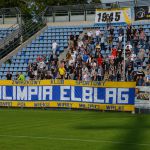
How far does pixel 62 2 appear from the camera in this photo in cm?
7000

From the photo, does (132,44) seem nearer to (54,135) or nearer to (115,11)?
(115,11)

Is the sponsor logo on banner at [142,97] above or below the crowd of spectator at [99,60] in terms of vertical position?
below

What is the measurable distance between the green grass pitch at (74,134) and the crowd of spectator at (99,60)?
9137 millimetres

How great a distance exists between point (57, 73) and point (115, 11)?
19.8 ft

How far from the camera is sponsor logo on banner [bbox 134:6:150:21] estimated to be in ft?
117

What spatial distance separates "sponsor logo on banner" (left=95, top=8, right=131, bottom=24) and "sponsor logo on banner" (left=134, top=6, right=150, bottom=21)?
165 centimetres

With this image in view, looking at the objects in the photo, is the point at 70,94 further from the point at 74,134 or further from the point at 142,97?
the point at 74,134

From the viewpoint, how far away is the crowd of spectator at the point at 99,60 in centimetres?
3053

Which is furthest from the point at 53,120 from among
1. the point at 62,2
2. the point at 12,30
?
the point at 62,2

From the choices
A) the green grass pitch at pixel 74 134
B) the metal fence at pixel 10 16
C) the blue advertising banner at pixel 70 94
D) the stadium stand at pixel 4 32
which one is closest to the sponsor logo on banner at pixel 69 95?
the blue advertising banner at pixel 70 94

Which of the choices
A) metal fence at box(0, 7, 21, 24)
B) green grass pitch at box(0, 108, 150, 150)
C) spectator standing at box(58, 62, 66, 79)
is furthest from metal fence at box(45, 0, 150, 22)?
green grass pitch at box(0, 108, 150, 150)

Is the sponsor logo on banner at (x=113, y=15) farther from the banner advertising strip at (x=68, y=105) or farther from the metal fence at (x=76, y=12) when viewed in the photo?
the banner advertising strip at (x=68, y=105)

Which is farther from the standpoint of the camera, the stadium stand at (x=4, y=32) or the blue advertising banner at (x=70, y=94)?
the stadium stand at (x=4, y=32)

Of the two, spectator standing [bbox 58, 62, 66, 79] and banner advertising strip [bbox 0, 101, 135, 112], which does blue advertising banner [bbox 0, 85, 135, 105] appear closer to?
banner advertising strip [bbox 0, 101, 135, 112]
